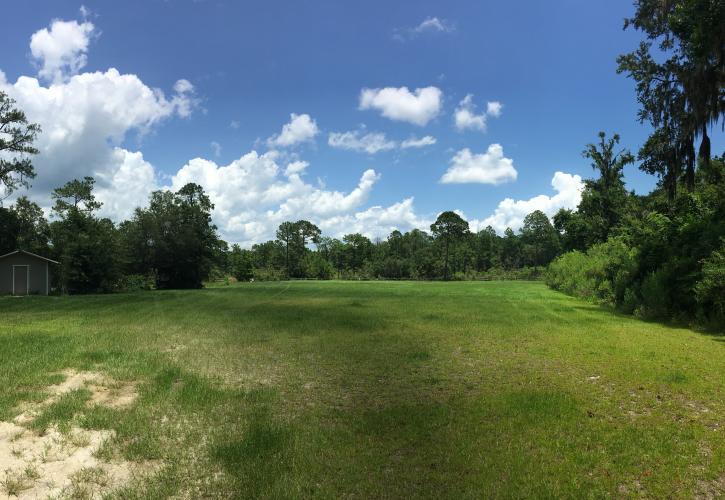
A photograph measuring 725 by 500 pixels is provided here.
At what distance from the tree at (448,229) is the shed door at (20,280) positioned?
7841cm

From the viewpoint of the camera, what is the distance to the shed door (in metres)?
33.8

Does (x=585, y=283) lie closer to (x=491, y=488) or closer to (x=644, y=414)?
(x=644, y=414)

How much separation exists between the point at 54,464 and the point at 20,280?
37.0 metres

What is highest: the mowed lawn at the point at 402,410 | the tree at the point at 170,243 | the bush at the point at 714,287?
the tree at the point at 170,243

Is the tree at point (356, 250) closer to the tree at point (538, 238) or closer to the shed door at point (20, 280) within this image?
the tree at point (538, 238)

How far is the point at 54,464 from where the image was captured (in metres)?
4.62

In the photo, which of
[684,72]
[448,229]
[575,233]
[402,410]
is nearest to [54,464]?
[402,410]

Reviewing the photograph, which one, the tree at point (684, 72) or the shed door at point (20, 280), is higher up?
the tree at point (684, 72)

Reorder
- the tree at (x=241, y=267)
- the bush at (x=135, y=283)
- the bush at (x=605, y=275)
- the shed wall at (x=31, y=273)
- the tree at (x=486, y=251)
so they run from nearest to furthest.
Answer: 1. the bush at (x=605, y=275)
2. the shed wall at (x=31, y=273)
3. the bush at (x=135, y=283)
4. the tree at (x=241, y=267)
5. the tree at (x=486, y=251)

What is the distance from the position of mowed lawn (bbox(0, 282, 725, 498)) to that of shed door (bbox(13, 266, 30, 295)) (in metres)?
27.1

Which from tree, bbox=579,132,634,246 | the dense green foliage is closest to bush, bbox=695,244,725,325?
the dense green foliage

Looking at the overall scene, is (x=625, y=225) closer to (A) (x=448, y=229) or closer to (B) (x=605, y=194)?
(B) (x=605, y=194)

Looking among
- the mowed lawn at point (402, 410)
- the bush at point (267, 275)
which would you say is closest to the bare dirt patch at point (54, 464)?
the mowed lawn at point (402, 410)

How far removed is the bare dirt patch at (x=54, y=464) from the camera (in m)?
4.15
